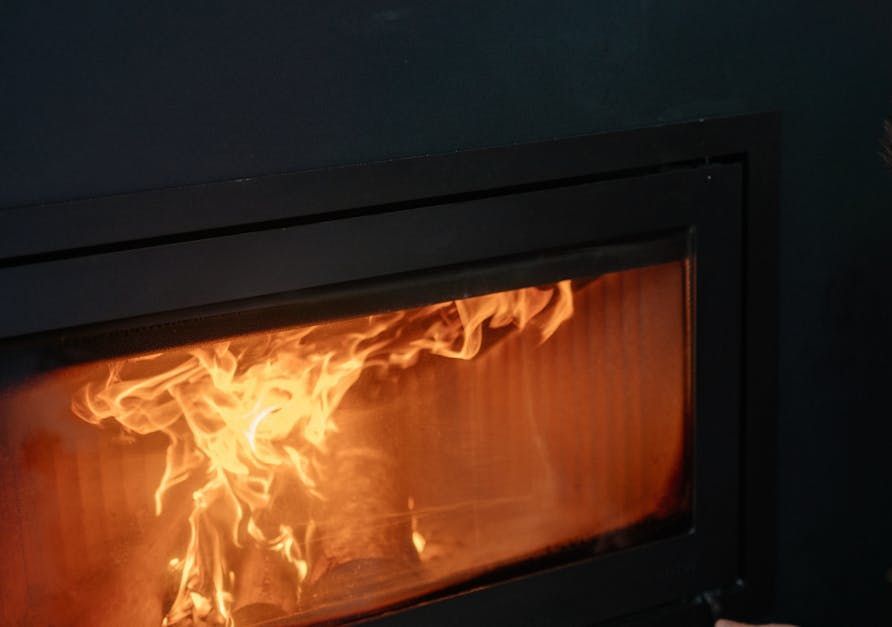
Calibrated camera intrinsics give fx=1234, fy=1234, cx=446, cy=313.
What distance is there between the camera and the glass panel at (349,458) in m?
1.23

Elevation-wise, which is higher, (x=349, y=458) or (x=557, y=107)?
(x=557, y=107)

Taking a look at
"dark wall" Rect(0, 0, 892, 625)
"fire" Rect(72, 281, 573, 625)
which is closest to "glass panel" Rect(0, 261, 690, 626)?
"fire" Rect(72, 281, 573, 625)

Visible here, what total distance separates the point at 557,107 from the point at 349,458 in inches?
17.5

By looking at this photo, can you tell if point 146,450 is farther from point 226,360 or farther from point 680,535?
point 680,535

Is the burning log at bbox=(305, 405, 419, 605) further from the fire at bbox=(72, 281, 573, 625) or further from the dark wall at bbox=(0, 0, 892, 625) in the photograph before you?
the dark wall at bbox=(0, 0, 892, 625)

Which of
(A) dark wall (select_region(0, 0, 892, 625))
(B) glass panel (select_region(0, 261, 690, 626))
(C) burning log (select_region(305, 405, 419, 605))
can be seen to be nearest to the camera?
(A) dark wall (select_region(0, 0, 892, 625))

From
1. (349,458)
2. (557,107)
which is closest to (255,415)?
(349,458)

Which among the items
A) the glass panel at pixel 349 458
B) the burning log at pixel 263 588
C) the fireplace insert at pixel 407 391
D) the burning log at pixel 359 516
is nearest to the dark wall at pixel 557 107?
the fireplace insert at pixel 407 391

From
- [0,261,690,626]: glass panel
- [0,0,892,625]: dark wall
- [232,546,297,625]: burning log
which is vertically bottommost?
[232,546,297,625]: burning log

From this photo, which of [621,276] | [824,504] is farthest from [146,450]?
[824,504]

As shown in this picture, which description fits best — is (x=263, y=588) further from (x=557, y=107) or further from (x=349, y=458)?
(x=557, y=107)

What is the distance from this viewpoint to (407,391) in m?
1.37

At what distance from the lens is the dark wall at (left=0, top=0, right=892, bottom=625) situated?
3.72 feet

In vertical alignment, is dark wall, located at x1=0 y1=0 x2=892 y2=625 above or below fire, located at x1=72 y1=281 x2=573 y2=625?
above
